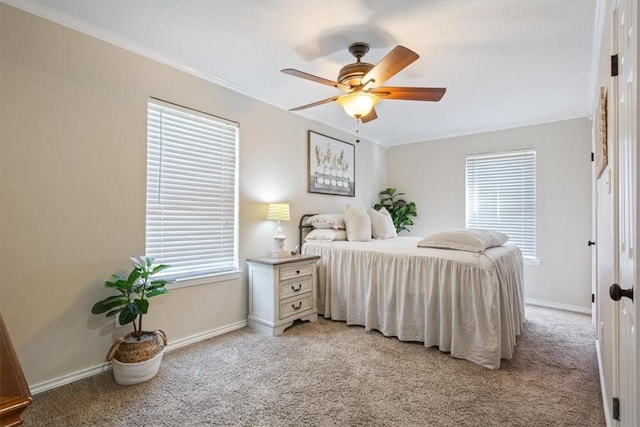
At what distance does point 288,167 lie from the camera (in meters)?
3.77

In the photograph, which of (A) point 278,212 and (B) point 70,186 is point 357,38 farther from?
(B) point 70,186

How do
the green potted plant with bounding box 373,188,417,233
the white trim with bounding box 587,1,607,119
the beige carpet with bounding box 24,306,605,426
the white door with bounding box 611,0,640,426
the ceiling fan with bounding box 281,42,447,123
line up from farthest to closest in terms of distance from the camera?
the green potted plant with bounding box 373,188,417,233 < the ceiling fan with bounding box 281,42,447,123 < the white trim with bounding box 587,1,607,119 < the beige carpet with bounding box 24,306,605,426 < the white door with bounding box 611,0,640,426

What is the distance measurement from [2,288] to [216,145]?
1877mm

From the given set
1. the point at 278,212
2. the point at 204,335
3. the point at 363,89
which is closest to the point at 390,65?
the point at 363,89

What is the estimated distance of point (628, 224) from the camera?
1.03 meters

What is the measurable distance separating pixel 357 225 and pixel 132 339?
8.12 feet

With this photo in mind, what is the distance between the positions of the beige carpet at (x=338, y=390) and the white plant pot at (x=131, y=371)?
0.05 metres

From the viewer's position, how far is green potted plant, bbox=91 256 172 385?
2.11 metres

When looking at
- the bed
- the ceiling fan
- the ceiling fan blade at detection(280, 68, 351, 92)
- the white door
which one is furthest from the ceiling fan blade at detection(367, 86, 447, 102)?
the bed

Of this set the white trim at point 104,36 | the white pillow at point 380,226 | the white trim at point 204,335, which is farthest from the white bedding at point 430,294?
the white trim at point 104,36

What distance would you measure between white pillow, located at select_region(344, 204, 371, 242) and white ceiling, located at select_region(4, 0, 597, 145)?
144cm

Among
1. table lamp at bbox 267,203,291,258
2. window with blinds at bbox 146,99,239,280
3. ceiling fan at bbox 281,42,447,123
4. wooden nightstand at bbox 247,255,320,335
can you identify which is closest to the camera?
ceiling fan at bbox 281,42,447,123

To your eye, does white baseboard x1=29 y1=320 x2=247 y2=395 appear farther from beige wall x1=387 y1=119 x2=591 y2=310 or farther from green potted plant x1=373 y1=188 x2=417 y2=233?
beige wall x1=387 y1=119 x2=591 y2=310

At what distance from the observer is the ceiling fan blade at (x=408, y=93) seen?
2.31 meters
